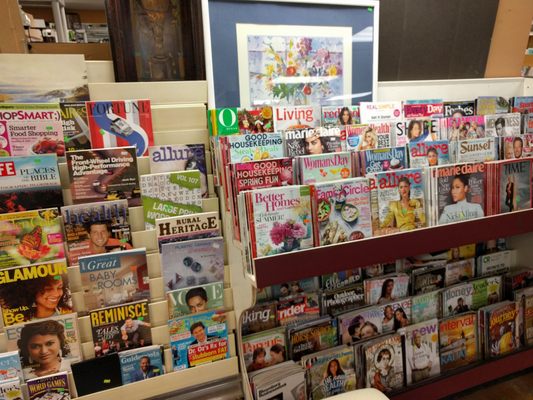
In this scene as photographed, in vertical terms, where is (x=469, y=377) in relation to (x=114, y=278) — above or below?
below

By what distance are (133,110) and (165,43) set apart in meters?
0.29

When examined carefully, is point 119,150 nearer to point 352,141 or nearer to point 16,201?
point 16,201

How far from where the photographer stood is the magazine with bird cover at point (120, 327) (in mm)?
1292

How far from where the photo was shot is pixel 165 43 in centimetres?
141

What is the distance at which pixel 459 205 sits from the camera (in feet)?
4.28

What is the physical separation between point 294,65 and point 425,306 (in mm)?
1183

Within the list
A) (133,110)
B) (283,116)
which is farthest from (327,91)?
(133,110)

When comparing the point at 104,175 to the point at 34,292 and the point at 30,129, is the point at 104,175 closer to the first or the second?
the point at 30,129

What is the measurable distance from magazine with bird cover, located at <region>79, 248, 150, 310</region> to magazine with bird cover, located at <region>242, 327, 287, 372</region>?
0.46 m

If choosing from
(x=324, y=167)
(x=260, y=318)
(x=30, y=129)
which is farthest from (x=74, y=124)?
(x=260, y=318)

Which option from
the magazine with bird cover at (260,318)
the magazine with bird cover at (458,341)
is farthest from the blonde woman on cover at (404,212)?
the magazine with bird cover at (458,341)

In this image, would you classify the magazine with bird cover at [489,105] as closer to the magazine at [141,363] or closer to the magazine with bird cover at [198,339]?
the magazine with bird cover at [198,339]

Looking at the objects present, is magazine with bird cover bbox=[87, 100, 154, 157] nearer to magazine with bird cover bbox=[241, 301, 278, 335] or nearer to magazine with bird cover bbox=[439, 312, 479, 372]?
magazine with bird cover bbox=[241, 301, 278, 335]

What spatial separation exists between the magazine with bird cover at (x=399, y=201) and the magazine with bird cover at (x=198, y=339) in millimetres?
661
